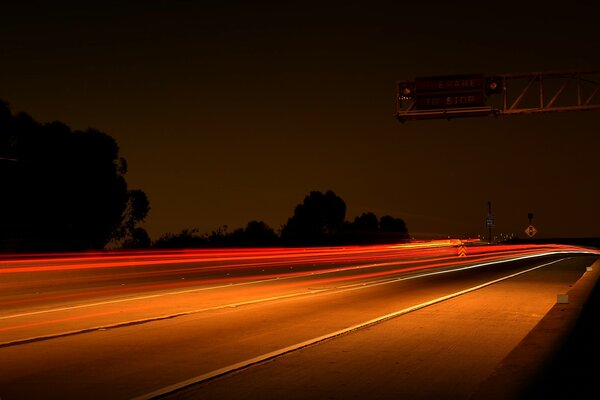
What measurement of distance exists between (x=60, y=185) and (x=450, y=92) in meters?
38.7

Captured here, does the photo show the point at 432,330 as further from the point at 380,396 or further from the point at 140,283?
the point at 140,283

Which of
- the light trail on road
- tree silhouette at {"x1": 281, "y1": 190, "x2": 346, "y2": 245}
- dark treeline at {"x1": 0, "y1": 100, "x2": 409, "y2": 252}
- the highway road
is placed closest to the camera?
the highway road

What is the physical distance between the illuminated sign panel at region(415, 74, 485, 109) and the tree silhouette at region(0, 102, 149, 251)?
101ft

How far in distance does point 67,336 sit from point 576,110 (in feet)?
62.0

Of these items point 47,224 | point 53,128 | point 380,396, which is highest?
point 53,128

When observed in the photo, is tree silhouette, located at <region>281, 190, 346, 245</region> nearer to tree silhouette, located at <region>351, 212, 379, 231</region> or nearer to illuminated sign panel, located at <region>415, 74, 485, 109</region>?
tree silhouette, located at <region>351, 212, 379, 231</region>

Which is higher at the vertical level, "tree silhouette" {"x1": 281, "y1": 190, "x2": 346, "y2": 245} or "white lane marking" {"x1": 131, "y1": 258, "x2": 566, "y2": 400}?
"tree silhouette" {"x1": 281, "y1": 190, "x2": 346, "y2": 245}

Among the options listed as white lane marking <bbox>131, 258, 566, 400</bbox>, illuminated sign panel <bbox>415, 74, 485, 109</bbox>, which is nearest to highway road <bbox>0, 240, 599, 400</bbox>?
white lane marking <bbox>131, 258, 566, 400</bbox>

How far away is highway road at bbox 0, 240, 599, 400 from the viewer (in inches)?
368

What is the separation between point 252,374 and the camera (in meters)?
9.93

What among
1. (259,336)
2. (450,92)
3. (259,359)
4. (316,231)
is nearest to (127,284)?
(450,92)

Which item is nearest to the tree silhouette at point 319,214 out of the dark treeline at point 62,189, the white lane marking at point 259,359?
the dark treeline at point 62,189

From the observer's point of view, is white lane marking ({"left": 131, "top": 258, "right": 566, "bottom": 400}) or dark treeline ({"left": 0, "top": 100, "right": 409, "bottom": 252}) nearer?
white lane marking ({"left": 131, "top": 258, "right": 566, "bottom": 400})

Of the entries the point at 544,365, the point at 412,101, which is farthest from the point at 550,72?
Answer: the point at 544,365
